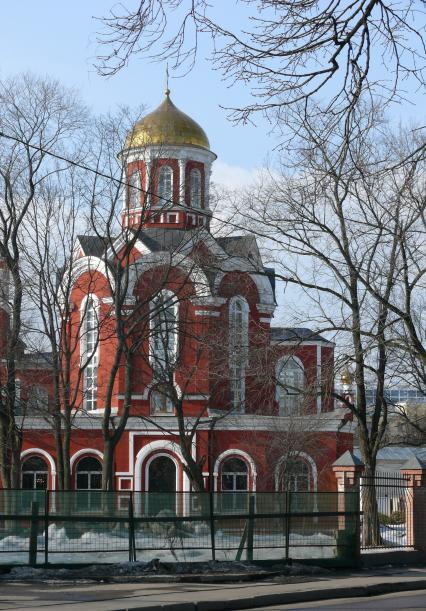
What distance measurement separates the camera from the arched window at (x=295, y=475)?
1741 inches

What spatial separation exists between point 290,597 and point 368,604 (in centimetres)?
136

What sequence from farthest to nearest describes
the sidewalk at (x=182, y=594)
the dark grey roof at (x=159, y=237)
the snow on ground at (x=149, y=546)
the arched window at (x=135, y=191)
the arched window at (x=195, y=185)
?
the arched window at (x=195, y=185)
the dark grey roof at (x=159, y=237)
the arched window at (x=135, y=191)
the snow on ground at (x=149, y=546)
the sidewalk at (x=182, y=594)

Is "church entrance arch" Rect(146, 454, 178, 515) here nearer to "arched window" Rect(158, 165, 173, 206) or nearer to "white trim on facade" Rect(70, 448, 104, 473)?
"white trim on facade" Rect(70, 448, 104, 473)

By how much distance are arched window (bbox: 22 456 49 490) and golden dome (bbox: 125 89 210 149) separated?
45.8 feet

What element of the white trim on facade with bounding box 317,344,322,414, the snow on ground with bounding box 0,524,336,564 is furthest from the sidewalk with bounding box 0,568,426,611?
the white trim on facade with bounding box 317,344,322,414

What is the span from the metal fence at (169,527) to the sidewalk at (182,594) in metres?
1.36

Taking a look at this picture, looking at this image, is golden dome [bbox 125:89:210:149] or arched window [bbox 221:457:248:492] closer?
arched window [bbox 221:457:248:492]

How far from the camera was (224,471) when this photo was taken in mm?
45656

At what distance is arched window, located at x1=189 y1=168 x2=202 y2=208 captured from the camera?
160 feet

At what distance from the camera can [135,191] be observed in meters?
44.4

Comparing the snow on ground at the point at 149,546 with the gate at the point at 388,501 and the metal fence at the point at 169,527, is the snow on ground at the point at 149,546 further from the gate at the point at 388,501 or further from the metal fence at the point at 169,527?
the gate at the point at 388,501

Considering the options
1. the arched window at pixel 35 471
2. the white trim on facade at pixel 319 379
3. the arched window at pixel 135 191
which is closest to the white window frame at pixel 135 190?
the arched window at pixel 135 191

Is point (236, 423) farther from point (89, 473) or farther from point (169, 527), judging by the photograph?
point (169, 527)

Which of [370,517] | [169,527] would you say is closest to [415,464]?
Result: [370,517]
